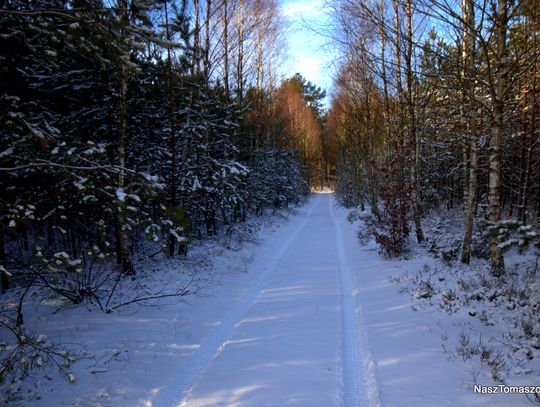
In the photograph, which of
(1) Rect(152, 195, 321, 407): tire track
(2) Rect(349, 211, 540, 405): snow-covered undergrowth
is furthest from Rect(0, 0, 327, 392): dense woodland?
(2) Rect(349, 211, 540, 405): snow-covered undergrowth

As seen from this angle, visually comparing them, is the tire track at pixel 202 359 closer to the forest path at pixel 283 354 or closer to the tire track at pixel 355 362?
the forest path at pixel 283 354

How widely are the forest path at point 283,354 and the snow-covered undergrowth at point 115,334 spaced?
1.39ft

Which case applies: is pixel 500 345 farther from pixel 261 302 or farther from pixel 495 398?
pixel 261 302

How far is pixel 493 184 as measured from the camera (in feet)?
21.4

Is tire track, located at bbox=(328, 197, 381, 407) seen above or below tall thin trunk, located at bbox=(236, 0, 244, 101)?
below

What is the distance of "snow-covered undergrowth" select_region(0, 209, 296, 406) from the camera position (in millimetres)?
3814

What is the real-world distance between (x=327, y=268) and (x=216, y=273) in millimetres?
3301

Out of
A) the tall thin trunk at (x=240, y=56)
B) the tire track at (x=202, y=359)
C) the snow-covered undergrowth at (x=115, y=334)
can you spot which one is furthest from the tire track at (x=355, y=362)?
the tall thin trunk at (x=240, y=56)

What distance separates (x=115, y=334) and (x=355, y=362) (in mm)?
3806

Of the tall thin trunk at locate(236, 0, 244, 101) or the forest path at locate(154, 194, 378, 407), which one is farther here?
the tall thin trunk at locate(236, 0, 244, 101)

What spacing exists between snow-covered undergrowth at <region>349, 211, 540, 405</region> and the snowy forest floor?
24mm

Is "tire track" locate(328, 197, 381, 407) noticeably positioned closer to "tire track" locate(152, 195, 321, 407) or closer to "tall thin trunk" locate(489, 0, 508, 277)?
"tire track" locate(152, 195, 321, 407)

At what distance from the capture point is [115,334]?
5.23 m

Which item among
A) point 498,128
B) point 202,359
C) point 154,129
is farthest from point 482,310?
point 154,129
